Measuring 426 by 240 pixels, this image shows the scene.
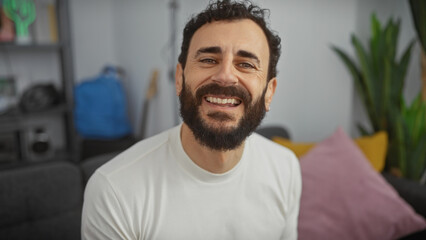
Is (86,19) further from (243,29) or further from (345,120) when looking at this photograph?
(243,29)

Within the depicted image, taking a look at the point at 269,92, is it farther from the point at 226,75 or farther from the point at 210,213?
the point at 210,213

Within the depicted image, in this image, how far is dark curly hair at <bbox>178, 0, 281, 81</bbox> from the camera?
599mm

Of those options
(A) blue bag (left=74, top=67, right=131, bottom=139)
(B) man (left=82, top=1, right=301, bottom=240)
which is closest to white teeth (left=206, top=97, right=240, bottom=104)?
(B) man (left=82, top=1, right=301, bottom=240)

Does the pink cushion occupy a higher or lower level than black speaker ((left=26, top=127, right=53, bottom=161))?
higher

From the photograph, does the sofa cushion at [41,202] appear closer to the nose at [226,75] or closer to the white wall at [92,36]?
the nose at [226,75]

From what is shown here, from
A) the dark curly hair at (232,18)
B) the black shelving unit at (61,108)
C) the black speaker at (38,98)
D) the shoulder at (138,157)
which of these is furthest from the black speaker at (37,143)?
the dark curly hair at (232,18)

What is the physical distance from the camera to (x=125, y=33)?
2896 mm

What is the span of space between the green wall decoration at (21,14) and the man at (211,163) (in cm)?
201

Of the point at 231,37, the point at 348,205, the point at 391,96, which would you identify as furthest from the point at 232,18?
the point at 391,96

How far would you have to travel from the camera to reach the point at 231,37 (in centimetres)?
58

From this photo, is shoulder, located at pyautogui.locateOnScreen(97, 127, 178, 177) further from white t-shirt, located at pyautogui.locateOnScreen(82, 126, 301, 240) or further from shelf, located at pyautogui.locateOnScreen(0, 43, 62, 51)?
shelf, located at pyautogui.locateOnScreen(0, 43, 62, 51)

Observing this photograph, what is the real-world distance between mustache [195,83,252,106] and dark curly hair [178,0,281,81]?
0.08 m

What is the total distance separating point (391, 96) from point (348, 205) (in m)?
0.79

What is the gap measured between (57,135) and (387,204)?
7.76 ft
